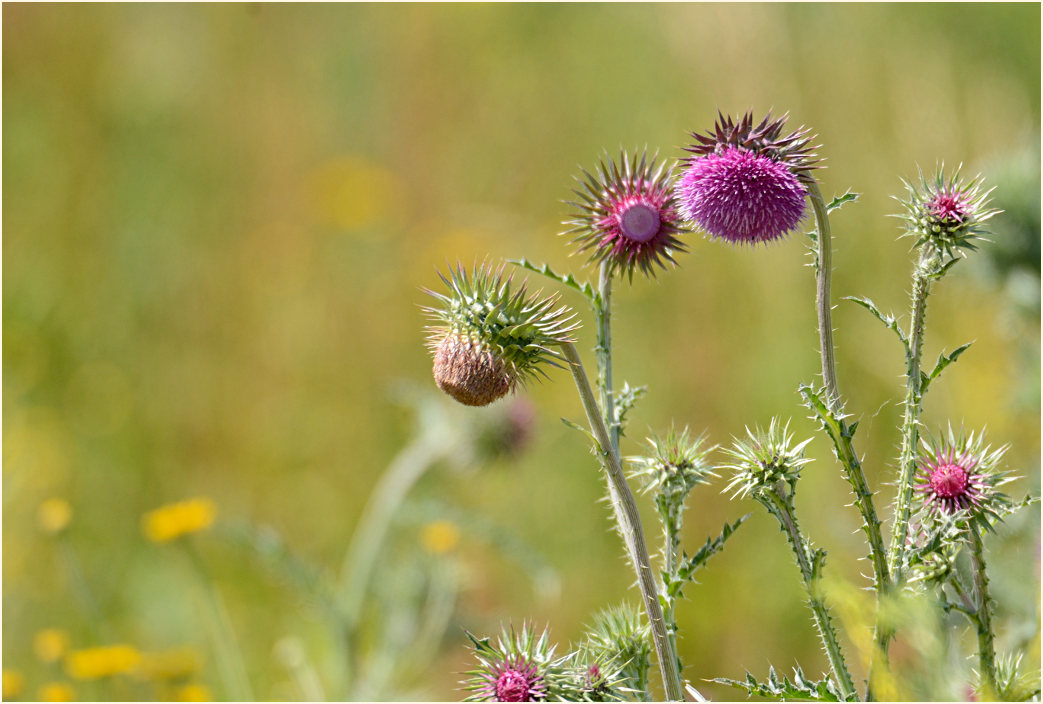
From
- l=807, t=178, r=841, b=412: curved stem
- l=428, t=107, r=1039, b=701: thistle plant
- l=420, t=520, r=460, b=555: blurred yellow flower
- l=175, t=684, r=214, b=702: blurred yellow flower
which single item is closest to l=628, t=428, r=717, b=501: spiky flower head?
l=428, t=107, r=1039, b=701: thistle plant

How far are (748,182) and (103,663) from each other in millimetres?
2965

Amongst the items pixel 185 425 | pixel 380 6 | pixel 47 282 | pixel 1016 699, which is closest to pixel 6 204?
pixel 47 282

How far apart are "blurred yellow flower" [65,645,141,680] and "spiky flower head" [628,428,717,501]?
2512mm

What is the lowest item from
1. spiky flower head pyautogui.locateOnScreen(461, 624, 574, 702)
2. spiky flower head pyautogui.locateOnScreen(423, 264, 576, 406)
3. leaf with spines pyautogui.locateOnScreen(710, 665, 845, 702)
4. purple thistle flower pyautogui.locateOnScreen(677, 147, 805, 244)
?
leaf with spines pyautogui.locateOnScreen(710, 665, 845, 702)

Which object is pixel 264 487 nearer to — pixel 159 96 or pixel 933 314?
pixel 159 96

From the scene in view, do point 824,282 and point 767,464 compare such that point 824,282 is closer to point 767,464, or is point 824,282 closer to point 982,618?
point 767,464

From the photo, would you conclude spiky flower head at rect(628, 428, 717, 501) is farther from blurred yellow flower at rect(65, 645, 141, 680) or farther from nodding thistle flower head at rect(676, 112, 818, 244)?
blurred yellow flower at rect(65, 645, 141, 680)

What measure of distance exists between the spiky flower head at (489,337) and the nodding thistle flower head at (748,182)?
0.29 metres

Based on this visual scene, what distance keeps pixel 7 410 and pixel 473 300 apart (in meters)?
4.78

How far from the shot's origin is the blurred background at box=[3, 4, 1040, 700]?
14.0 feet

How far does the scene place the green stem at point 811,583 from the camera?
5.00 ft

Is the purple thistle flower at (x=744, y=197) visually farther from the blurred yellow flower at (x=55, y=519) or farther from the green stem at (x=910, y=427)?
the blurred yellow flower at (x=55, y=519)

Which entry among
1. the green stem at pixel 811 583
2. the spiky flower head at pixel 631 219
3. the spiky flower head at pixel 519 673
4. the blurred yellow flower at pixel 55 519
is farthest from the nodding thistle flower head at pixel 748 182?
the blurred yellow flower at pixel 55 519

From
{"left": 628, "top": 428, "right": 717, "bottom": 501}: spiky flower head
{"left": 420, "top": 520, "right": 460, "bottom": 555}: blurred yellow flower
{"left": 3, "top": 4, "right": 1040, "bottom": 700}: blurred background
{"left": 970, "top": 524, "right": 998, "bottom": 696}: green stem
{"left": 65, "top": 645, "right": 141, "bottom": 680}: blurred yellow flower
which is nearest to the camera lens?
{"left": 970, "top": 524, "right": 998, "bottom": 696}: green stem
